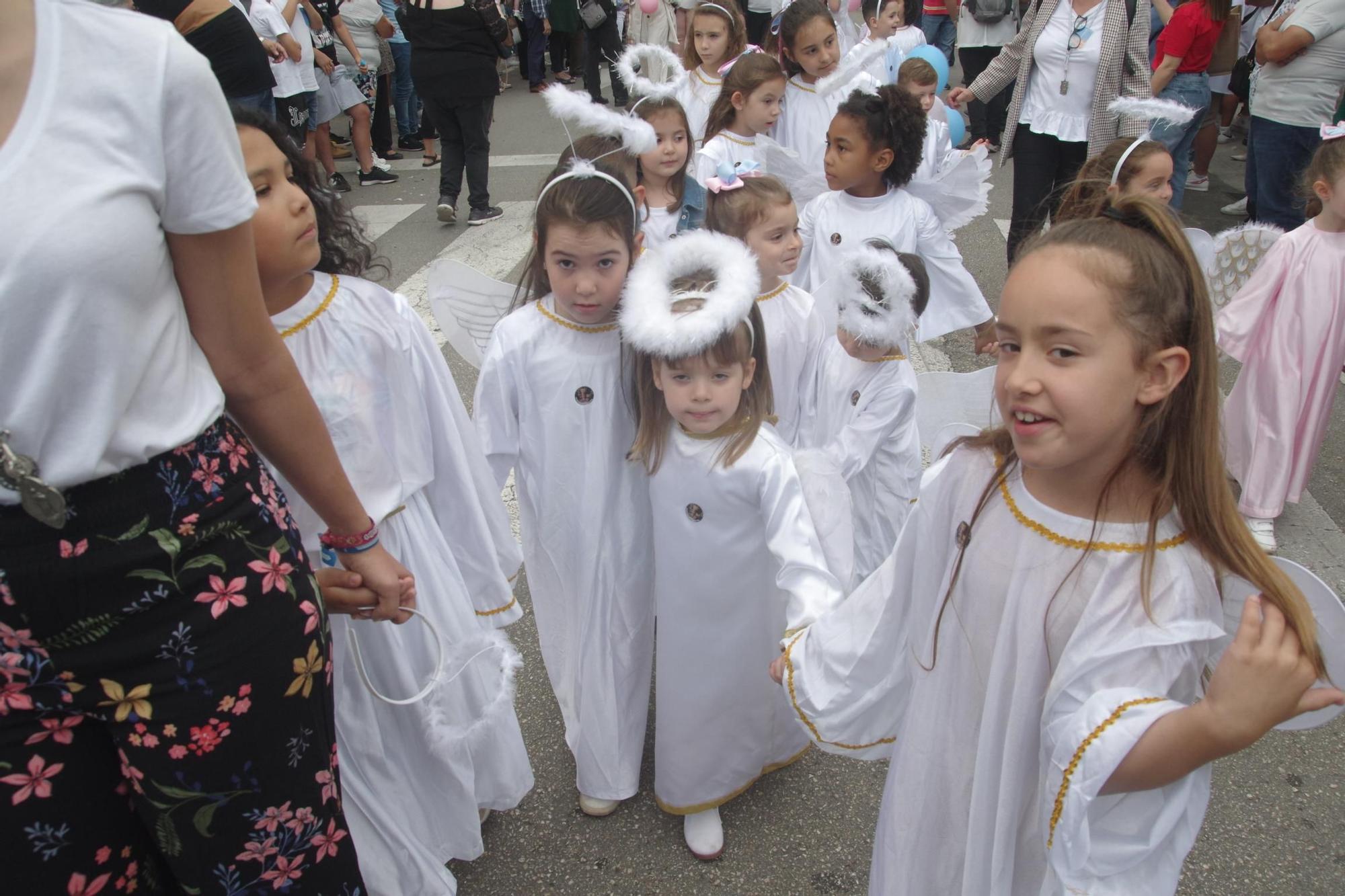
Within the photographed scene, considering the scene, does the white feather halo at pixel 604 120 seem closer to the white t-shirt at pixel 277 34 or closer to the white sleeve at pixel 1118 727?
the white sleeve at pixel 1118 727

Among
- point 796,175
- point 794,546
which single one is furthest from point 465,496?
point 796,175

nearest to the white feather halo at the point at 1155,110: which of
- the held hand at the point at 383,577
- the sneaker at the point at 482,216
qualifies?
the held hand at the point at 383,577

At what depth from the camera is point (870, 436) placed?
2.83 m

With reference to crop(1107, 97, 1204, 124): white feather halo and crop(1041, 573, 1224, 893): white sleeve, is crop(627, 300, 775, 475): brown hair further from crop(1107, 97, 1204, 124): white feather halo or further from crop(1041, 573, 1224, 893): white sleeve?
crop(1107, 97, 1204, 124): white feather halo

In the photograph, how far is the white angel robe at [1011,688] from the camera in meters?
1.33

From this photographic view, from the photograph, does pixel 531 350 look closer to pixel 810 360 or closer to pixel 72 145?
pixel 810 360

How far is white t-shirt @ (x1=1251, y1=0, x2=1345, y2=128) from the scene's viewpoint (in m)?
5.21

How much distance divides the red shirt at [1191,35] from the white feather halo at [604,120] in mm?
5143

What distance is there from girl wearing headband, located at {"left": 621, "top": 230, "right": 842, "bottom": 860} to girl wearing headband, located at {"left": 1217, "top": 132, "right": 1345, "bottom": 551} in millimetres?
2194

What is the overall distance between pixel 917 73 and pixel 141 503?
5.83 meters

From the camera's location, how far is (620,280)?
232 centimetres

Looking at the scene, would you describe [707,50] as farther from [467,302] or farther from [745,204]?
[467,302]

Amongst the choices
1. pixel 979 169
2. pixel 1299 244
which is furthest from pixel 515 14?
pixel 1299 244

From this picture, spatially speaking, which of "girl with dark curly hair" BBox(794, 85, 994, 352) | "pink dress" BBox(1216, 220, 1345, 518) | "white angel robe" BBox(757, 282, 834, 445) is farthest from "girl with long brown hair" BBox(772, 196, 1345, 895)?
"pink dress" BBox(1216, 220, 1345, 518)
